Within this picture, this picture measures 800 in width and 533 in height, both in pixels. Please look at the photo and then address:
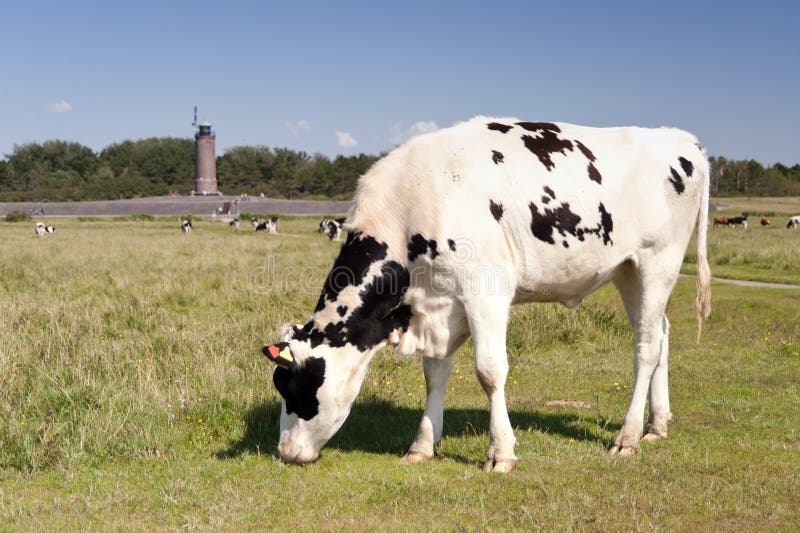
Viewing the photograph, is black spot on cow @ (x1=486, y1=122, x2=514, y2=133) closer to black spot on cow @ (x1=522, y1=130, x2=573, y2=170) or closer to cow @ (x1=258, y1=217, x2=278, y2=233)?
black spot on cow @ (x1=522, y1=130, x2=573, y2=170)

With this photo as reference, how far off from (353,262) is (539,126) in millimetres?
2246

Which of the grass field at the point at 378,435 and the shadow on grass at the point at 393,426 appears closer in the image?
the grass field at the point at 378,435

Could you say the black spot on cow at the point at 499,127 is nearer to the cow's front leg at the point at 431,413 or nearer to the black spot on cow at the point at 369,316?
the black spot on cow at the point at 369,316

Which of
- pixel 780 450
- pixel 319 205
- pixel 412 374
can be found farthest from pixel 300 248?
pixel 319 205

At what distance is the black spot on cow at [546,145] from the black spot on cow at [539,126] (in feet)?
0.21

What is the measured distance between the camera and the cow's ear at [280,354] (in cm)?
623

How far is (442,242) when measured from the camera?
246 inches

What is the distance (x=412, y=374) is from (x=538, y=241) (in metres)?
4.20

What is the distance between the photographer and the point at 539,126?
23.6 ft

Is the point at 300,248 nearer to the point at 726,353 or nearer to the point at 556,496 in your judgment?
the point at 726,353

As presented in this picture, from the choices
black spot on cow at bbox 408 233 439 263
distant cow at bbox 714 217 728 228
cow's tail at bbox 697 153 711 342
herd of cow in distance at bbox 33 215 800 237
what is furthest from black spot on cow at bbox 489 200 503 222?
distant cow at bbox 714 217 728 228

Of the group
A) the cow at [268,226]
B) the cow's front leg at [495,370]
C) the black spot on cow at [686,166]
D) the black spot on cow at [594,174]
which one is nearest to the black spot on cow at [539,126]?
the black spot on cow at [594,174]

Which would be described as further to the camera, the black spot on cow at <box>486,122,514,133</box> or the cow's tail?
the cow's tail

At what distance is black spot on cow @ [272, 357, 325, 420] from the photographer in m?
6.46
